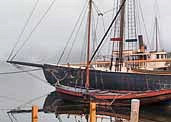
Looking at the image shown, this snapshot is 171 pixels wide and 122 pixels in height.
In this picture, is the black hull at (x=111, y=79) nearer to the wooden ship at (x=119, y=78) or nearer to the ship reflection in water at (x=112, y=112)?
the wooden ship at (x=119, y=78)

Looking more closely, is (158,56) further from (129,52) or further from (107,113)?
(107,113)

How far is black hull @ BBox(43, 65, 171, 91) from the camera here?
37.2 metres

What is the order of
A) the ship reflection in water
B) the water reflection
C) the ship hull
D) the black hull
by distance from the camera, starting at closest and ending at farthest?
the water reflection
the ship reflection in water
the ship hull
the black hull

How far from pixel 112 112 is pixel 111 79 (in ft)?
27.1

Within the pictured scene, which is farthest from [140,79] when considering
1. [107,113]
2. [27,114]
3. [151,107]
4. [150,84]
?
[27,114]

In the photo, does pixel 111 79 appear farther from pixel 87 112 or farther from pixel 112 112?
pixel 87 112

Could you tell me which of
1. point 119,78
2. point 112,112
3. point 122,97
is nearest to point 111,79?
point 119,78

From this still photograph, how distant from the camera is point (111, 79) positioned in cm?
3897

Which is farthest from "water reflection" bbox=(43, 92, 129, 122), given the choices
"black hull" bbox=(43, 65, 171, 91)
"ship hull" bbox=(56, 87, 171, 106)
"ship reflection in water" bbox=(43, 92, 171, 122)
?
"black hull" bbox=(43, 65, 171, 91)

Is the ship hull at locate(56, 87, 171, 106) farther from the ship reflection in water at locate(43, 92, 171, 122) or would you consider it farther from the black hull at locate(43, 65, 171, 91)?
the black hull at locate(43, 65, 171, 91)


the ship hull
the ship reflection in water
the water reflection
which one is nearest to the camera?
the water reflection

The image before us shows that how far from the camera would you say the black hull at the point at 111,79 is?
37.2 m

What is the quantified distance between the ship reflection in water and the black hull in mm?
2620

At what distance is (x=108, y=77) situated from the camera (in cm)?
A: 3909
